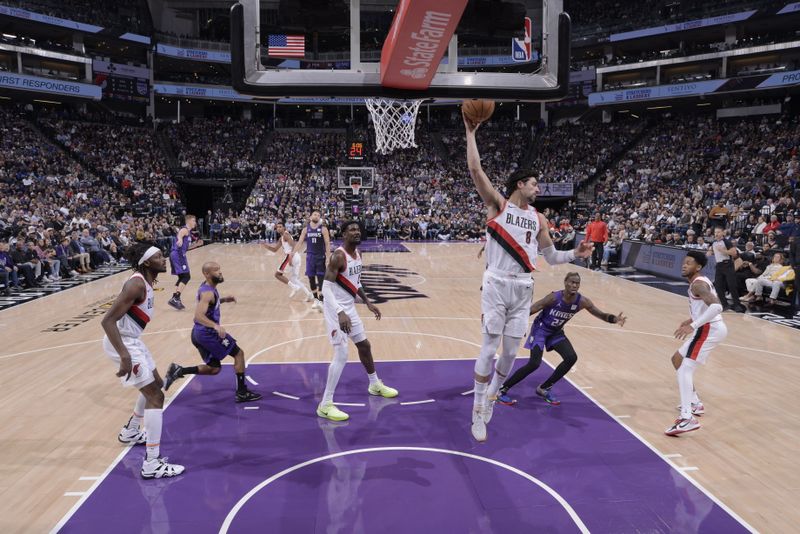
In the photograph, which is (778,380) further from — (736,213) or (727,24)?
(727,24)

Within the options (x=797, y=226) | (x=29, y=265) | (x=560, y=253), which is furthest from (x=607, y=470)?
(x=29, y=265)

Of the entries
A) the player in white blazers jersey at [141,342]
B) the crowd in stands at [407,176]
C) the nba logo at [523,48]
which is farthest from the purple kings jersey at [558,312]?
the crowd in stands at [407,176]

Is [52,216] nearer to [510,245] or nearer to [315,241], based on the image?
[315,241]

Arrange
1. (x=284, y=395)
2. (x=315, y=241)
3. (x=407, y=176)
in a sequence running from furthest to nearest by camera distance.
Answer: (x=407, y=176), (x=315, y=241), (x=284, y=395)

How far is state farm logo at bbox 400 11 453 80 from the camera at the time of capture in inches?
190

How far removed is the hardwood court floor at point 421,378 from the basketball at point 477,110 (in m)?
2.84

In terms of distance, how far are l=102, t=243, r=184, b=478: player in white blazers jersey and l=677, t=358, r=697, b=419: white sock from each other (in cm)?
440

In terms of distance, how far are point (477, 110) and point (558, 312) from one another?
9.02ft

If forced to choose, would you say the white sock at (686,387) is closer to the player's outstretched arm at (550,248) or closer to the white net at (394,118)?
the player's outstretched arm at (550,248)

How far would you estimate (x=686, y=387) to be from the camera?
5391 mm

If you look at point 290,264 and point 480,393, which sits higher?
point 290,264

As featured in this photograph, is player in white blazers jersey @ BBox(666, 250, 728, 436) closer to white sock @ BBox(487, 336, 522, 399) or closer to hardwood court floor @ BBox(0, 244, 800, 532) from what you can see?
hardwood court floor @ BBox(0, 244, 800, 532)

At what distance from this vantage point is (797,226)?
14.0m

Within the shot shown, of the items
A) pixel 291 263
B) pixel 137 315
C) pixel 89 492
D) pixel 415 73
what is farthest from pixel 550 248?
pixel 291 263
